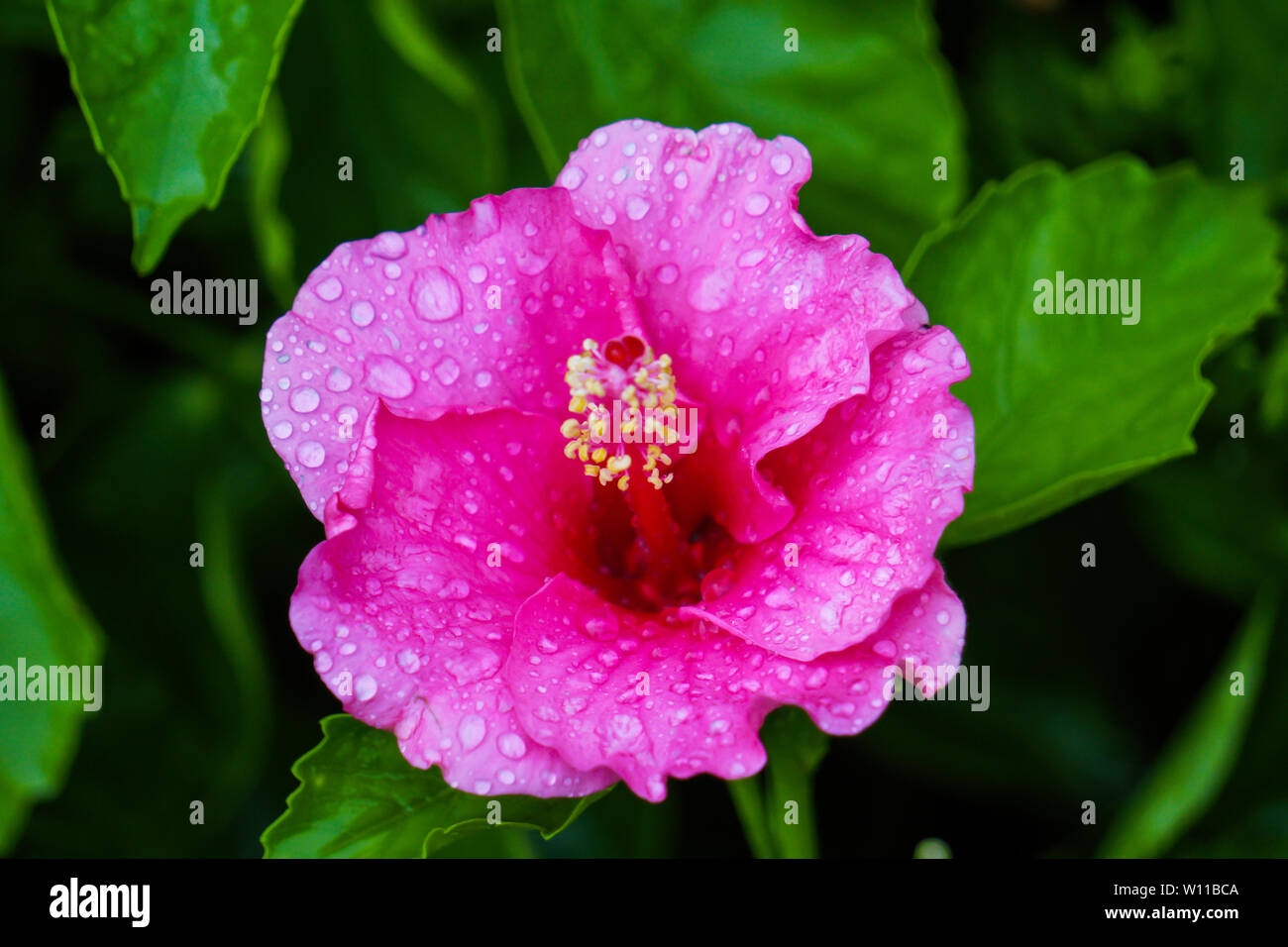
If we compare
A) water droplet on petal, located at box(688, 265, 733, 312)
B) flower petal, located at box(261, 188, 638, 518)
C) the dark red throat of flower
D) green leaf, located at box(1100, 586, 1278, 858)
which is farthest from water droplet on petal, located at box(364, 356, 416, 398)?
green leaf, located at box(1100, 586, 1278, 858)

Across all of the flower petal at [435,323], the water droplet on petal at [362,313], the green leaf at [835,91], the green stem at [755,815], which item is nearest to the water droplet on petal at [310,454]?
the flower petal at [435,323]

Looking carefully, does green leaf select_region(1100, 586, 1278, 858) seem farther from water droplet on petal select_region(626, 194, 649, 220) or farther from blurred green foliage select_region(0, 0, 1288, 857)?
water droplet on petal select_region(626, 194, 649, 220)

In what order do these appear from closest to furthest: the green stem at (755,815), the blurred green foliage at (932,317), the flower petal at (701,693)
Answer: the flower petal at (701,693)
the green stem at (755,815)
the blurred green foliage at (932,317)

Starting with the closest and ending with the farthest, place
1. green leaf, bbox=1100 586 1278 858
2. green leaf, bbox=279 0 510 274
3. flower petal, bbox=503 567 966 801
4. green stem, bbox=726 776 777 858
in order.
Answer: flower petal, bbox=503 567 966 801 < green stem, bbox=726 776 777 858 < green leaf, bbox=1100 586 1278 858 < green leaf, bbox=279 0 510 274

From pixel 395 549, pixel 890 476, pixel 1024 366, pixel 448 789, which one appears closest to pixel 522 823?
pixel 448 789

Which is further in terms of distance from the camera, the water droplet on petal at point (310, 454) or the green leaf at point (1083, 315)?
the green leaf at point (1083, 315)

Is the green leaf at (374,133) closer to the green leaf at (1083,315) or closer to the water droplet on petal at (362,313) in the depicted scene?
the water droplet on petal at (362,313)
